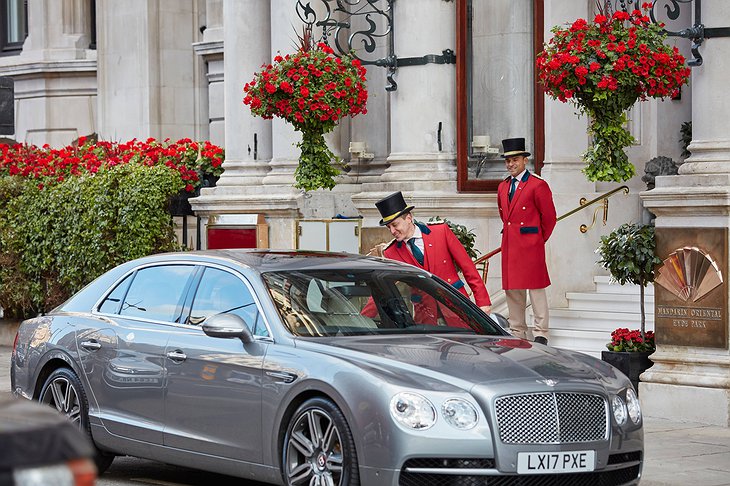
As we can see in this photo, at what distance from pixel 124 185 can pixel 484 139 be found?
4.65 meters

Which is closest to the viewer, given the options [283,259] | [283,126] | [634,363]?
[283,259]

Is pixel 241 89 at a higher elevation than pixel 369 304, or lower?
higher

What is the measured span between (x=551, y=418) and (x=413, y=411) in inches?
28.9

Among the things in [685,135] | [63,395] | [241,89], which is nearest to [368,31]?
[241,89]

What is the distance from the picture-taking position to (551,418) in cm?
799

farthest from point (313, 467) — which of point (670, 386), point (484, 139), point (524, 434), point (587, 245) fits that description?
point (484, 139)

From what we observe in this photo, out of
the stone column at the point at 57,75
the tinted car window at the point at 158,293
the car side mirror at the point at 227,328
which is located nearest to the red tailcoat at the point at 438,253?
the tinted car window at the point at 158,293

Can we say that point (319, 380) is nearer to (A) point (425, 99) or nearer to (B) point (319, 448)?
(B) point (319, 448)

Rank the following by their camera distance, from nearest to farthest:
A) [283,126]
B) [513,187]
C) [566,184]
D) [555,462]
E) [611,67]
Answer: [555,462]
[611,67]
[513,187]
[566,184]
[283,126]

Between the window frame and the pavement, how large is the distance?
469 cm

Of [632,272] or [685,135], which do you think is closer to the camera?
[632,272]

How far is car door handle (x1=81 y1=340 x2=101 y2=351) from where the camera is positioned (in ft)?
32.5

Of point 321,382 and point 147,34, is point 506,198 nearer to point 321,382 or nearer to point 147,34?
point 321,382

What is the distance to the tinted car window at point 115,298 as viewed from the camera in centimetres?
1012
